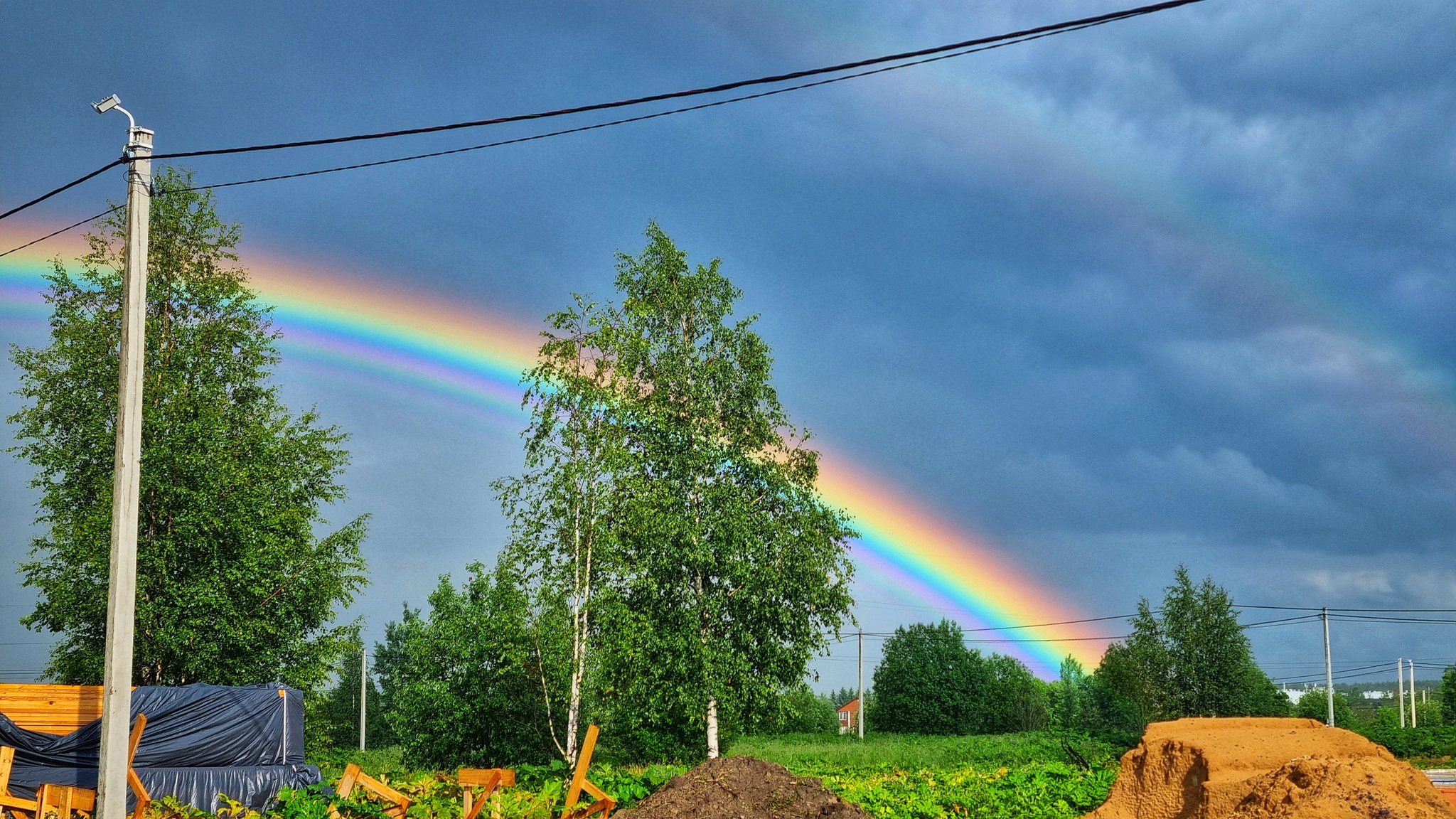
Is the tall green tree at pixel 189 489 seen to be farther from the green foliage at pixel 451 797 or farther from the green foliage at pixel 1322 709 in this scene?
the green foliage at pixel 1322 709

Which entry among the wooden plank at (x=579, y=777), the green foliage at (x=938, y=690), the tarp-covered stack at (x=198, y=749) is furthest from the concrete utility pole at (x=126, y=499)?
the green foliage at (x=938, y=690)

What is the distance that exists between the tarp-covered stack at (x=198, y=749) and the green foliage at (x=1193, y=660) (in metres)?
41.4

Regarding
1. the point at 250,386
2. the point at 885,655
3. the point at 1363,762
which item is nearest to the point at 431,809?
the point at 1363,762

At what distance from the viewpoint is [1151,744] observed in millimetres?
15758

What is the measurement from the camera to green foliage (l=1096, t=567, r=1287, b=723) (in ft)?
158

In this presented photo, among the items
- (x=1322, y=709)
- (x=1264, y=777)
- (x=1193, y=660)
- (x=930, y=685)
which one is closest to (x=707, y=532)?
(x=1264, y=777)

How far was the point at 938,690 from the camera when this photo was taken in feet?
288

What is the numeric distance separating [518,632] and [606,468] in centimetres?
519

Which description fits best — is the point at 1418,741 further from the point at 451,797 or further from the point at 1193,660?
the point at 451,797

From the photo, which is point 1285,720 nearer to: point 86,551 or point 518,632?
point 518,632

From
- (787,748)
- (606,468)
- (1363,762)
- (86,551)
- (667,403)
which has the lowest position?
(787,748)

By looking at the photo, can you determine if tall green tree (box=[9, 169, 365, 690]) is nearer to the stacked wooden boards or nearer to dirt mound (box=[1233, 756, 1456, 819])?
the stacked wooden boards

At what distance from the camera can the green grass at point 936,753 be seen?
111 ft

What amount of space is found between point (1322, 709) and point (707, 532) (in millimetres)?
71328
